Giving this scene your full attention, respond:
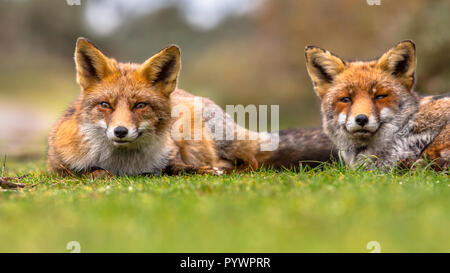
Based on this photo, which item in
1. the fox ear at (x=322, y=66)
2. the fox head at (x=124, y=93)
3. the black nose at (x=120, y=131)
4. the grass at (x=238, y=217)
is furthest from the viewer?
the fox ear at (x=322, y=66)

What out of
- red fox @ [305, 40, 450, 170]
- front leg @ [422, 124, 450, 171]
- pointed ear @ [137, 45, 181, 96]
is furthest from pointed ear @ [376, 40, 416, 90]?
pointed ear @ [137, 45, 181, 96]

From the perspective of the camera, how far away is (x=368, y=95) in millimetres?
6207

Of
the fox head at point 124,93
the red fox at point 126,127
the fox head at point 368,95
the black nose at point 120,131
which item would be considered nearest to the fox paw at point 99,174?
the red fox at point 126,127

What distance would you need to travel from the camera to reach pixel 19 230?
3.50m

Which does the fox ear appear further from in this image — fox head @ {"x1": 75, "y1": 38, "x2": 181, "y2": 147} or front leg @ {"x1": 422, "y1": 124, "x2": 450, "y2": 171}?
fox head @ {"x1": 75, "y1": 38, "x2": 181, "y2": 147}

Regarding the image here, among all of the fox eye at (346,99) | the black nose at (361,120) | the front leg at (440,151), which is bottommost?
the front leg at (440,151)

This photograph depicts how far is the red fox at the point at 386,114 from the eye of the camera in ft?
20.0

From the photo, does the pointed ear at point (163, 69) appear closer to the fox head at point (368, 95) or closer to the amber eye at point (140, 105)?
the amber eye at point (140, 105)

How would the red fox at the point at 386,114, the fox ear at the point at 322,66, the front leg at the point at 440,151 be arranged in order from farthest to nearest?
the fox ear at the point at 322,66
the red fox at the point at 386,114
the front leg at the point at 440,151

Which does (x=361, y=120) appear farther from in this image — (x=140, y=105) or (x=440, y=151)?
(x=140, y=105)

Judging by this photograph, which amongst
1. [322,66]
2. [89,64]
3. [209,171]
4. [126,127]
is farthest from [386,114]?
[89,64]

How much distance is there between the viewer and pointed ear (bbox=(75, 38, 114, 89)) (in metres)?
6.39
